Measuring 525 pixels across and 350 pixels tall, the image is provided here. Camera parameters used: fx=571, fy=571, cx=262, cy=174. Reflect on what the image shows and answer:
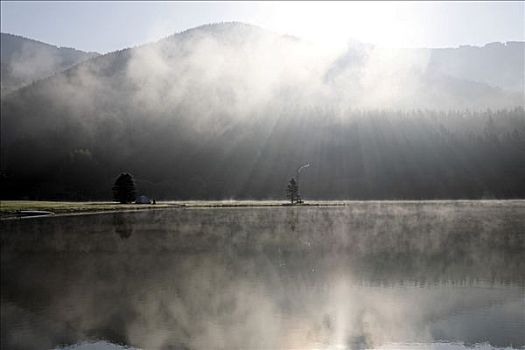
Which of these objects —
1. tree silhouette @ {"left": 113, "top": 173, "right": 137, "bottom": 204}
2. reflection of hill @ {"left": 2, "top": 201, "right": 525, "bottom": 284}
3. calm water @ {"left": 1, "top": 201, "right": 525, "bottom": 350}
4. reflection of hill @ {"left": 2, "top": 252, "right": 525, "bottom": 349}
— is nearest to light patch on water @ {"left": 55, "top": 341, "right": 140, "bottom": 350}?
calm water @ {"left": 1, "top": 201, "right": 525, "bottom": 350}

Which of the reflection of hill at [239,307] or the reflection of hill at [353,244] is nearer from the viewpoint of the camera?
the reflection of hill at [239,307]

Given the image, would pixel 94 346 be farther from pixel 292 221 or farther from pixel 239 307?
pixel 292 221

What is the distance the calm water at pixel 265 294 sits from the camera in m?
17.2

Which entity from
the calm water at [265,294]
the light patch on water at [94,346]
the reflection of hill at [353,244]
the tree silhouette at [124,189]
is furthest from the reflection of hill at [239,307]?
the tree silhouette at [124,189]

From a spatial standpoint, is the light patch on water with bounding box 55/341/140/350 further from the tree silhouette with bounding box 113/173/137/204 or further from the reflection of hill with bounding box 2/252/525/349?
the tree silhouette with bounding box 113/173/137/204

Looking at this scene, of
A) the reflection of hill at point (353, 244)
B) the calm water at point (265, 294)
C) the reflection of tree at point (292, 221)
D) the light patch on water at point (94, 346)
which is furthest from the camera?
the reflection of tree at point (292, 221)

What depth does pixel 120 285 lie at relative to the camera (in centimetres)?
2450

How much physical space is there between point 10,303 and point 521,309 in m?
18.3

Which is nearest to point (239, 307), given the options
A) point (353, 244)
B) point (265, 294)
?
point (265, 294)

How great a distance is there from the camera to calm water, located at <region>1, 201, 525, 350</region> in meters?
17.2

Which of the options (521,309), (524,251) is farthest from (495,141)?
(521,309)

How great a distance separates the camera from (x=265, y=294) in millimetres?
22594

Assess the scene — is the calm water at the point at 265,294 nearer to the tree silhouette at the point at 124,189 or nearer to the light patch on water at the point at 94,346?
the light patch on water at the point at 94,346

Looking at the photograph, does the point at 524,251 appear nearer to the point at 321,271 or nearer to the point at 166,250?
the point at 321,271
